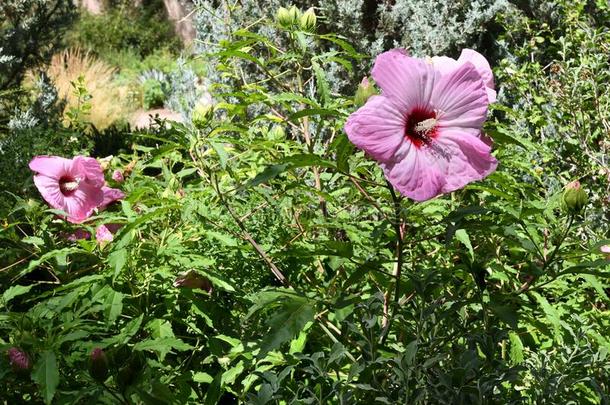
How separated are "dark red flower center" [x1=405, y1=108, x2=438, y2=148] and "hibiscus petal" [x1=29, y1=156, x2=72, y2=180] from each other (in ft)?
3.60

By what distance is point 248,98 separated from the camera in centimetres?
174

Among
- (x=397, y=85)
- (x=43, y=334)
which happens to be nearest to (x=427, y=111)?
(x=397, y=85)

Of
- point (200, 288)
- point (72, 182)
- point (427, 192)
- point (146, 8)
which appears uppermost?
point (427, 192)

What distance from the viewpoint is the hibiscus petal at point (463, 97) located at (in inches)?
49.1

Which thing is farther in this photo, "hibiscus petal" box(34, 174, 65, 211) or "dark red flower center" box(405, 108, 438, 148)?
"hibiscus petal" box(34, 174, 65, 211)

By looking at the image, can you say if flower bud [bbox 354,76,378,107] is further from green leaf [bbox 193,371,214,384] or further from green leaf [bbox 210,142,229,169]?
green leaf [bbox 193,371,214,384]

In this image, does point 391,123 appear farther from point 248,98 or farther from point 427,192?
point 248,98

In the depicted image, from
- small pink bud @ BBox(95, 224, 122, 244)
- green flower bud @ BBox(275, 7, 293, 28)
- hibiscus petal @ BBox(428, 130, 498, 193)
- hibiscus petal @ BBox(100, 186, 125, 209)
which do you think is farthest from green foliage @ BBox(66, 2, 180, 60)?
hibiscus petal @ BBox(428, 130, 498, 193)

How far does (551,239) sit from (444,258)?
10.3 inches

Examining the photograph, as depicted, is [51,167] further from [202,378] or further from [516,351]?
[516,351]

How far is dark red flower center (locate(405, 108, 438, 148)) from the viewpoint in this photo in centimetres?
124

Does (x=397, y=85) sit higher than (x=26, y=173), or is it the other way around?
(x=397, y=85)

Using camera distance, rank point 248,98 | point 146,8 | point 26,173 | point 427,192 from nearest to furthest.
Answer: point 427,192 < point 248,98 < point 26,173 < point 146,8

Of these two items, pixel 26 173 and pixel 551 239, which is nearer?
pixel 551 239
